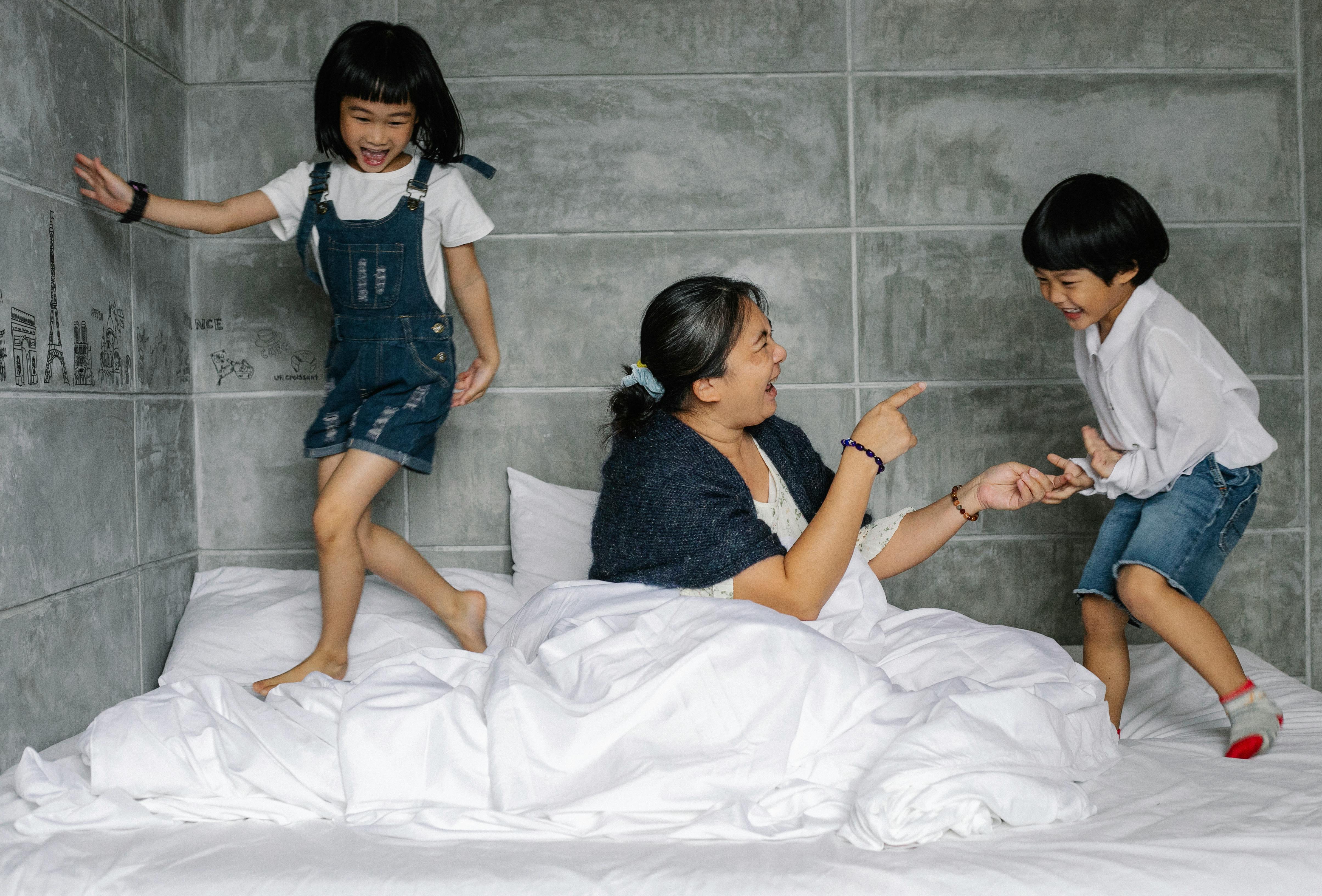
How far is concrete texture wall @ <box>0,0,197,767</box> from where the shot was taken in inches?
76.4

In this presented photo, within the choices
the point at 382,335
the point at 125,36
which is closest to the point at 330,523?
the point at 382,335

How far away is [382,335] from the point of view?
2373mm

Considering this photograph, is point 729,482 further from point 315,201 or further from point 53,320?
point 53,320

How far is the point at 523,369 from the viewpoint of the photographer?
2.87 metres

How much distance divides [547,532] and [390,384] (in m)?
0.62

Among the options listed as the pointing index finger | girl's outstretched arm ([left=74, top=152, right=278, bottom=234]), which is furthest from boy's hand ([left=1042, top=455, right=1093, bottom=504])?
girl's outstretched arm ([left=74, top=152, right=278, bottom=234])

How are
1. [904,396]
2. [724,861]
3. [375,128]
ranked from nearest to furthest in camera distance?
1. [724,861]
2. [904,396]
3. [375,128]

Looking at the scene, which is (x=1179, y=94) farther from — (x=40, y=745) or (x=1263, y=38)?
(x=40, y=745)

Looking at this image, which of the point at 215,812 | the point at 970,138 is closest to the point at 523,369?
the point at 970,138

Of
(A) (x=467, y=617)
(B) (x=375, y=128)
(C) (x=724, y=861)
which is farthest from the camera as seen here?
(A) (x=467, y=617)

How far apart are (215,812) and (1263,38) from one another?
324 cm

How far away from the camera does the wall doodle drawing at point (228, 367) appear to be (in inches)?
Result: 112

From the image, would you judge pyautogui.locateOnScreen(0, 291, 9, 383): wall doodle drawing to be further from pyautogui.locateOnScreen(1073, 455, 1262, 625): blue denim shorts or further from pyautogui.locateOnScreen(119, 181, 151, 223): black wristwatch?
pyautogui.locateOnScreen(1073, 455, 1262, 625): blue denim shorts

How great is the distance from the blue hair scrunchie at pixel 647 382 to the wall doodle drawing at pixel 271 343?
134cm
